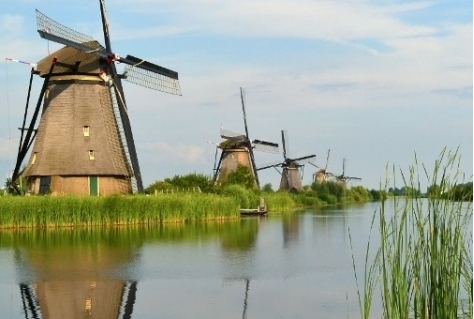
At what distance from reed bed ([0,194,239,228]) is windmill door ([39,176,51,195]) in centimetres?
324

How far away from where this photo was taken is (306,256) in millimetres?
17391

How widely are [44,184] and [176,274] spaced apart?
46.4 ft

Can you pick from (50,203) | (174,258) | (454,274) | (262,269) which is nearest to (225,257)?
(174,258)

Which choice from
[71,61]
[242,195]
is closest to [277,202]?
[242,195]

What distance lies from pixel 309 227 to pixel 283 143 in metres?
28.6

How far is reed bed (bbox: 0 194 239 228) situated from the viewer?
23438 mm

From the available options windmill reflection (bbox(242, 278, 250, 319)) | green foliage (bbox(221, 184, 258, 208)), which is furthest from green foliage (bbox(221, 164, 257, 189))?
windmill reflection (bbox(242, 278, 250, 319))

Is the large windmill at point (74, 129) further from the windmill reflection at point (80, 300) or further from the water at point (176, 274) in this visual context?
the windmill reflection at point (80, 300)

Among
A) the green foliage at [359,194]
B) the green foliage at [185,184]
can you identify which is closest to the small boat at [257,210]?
the green foliage at [185,184]

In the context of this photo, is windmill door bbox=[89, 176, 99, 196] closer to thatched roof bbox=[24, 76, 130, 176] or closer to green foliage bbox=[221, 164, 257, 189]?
thatched roof bbox=[24, 76, 130, 176]

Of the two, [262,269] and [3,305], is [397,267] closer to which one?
[3,305]

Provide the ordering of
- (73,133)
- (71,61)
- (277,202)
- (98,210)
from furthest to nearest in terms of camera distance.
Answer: (277,202) → (71,61) → (73,133) → (98,210)

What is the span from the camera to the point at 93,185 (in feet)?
89.4

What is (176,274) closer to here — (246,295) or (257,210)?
(246,295)
